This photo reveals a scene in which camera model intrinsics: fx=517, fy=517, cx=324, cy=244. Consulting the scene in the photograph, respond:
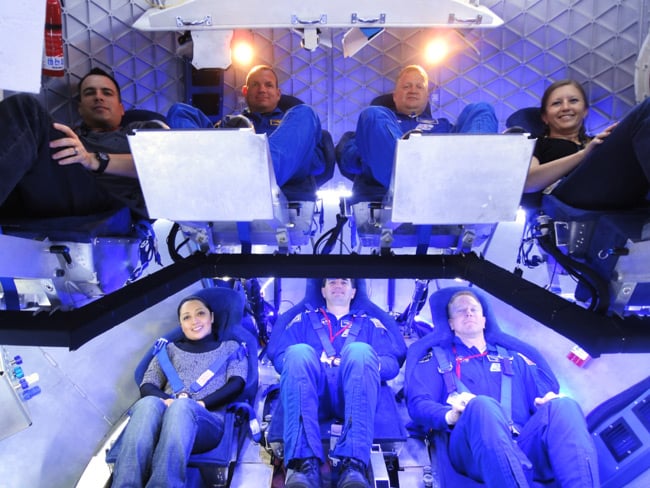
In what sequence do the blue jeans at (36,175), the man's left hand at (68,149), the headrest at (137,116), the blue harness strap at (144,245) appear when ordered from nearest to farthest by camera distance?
the blue jeans at (36,175) → the man's left hand at (68,149) → the blue harness strap at (144,245) → the headrest at (137,116)

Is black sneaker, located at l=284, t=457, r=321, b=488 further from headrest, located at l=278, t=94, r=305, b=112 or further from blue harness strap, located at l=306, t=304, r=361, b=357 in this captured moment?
headrest, located at l=278, t=94, r=305, b=112

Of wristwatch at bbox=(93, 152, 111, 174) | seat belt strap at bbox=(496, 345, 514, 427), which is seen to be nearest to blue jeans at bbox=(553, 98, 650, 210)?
seat belt strap at bbox=(496, 345, 514, 427)

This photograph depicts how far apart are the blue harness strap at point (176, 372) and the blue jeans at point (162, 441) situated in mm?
284

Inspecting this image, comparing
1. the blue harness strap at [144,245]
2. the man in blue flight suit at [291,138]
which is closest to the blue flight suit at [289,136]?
the man in blue flight suit at [291,138]

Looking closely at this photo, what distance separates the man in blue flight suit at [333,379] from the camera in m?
2.54

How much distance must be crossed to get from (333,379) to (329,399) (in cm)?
12

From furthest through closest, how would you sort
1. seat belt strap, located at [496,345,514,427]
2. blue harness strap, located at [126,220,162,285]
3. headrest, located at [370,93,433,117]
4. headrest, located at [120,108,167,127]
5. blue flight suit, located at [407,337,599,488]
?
headrest, located at [370,93,433,117], headrest, located at [120,108,167,127], seat belt strap, located at [496,345,514,427], blue harness strap, located at [126,220,162,285], blue flight suit, located at [407,337,599,488]

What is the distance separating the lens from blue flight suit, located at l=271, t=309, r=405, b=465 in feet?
8.52

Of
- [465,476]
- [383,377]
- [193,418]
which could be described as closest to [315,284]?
[383,377]

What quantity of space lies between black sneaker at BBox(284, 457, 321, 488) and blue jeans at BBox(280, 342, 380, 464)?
0.03 metres

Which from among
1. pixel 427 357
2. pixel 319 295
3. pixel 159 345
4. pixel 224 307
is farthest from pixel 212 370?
pixel 427 357

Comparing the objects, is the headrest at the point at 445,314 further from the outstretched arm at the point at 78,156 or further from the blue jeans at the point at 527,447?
the outstretched arm at the point at 78,156

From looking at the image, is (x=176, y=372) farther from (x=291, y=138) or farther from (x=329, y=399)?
(x=291, y=138)

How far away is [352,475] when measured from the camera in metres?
2.44
